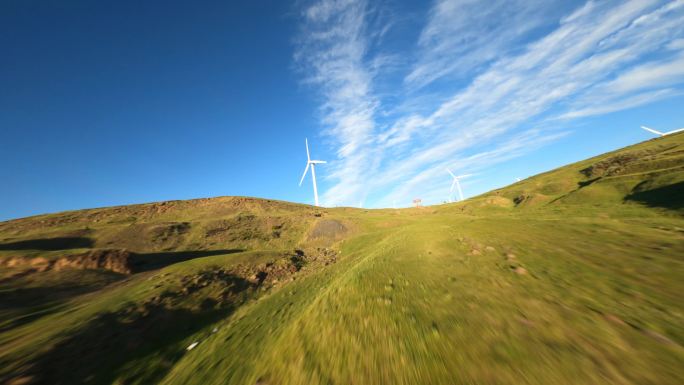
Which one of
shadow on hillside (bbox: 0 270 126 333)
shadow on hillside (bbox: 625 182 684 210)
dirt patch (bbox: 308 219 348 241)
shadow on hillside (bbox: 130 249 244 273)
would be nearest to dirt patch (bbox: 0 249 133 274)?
shadow on hillside (bbox: 130 249 244 273)

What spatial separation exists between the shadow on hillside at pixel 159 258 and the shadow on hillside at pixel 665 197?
213 ft

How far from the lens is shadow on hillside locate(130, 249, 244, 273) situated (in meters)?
32.2

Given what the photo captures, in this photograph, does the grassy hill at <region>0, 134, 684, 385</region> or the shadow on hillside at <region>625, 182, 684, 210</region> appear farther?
the shadow on hillside at <region>625, 182, 684, 210</region>

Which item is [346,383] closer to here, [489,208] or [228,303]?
[228,303]

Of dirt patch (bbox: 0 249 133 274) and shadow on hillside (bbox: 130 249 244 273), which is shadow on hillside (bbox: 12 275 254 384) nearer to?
dirt patch (bbox: 0 249 133 274)

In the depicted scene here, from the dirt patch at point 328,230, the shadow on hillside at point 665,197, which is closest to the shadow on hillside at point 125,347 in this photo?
the dirt patch at point 328,230

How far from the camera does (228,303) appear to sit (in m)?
19.8

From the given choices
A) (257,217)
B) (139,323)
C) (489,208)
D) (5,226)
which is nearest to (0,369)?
(139,323)

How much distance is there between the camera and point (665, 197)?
35.8 m

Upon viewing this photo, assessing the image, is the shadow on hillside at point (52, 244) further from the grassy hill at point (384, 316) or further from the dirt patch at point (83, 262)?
the dirt patch at point (83, 262)

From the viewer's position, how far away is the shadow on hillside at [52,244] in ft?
133

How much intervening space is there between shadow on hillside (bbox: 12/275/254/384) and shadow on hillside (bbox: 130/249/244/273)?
63.2 ft

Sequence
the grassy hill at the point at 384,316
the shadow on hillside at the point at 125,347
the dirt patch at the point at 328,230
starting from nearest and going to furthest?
the grassy hill at the point at 384,316, the shadow on hillside at the point at 125,347, the dirt patch at the point at 328,230

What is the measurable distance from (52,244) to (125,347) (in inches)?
1952
